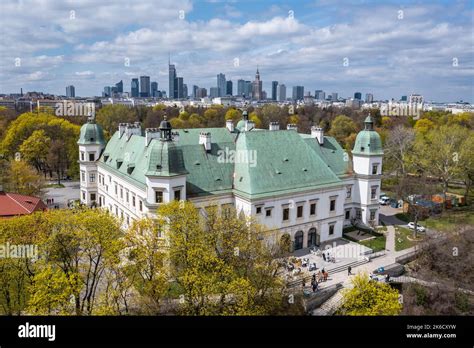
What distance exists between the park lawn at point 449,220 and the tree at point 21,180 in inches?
1831

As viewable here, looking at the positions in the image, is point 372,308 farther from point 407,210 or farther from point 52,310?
point 407,210

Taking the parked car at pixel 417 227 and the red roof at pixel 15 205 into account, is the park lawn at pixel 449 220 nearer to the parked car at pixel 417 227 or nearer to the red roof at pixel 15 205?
the parked car at pixel 417 227

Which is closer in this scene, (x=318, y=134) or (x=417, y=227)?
(x=417, y=227)

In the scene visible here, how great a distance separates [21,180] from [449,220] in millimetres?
51491

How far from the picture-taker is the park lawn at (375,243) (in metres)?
39.0

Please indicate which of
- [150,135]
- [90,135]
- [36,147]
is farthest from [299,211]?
[36,147]

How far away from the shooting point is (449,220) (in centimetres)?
4872

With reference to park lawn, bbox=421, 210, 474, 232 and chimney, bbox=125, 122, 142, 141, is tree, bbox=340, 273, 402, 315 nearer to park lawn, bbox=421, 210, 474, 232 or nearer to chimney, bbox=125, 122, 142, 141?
park lawn, bbox=421, 210, 474, 232

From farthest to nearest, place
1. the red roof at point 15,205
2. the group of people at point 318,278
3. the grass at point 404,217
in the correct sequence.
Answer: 1. the grass at point 404,217
2. the red roof at point 15,205
3. the group of people at point 318,278

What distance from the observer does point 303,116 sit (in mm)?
113938

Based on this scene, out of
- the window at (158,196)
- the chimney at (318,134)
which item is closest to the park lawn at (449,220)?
the chimney at (318,134)

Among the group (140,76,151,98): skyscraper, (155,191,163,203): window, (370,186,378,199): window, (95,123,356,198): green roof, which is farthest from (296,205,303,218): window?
(140,76,151,98): skyscraper

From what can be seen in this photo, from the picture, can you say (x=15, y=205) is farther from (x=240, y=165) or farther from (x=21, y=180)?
(x=240, y=165)

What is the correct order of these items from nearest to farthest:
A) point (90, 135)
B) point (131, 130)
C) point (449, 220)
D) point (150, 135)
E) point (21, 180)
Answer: point (150, 135)
point (131, 130)
point (21, 180)
point (90, 135)
point (449, 220)
